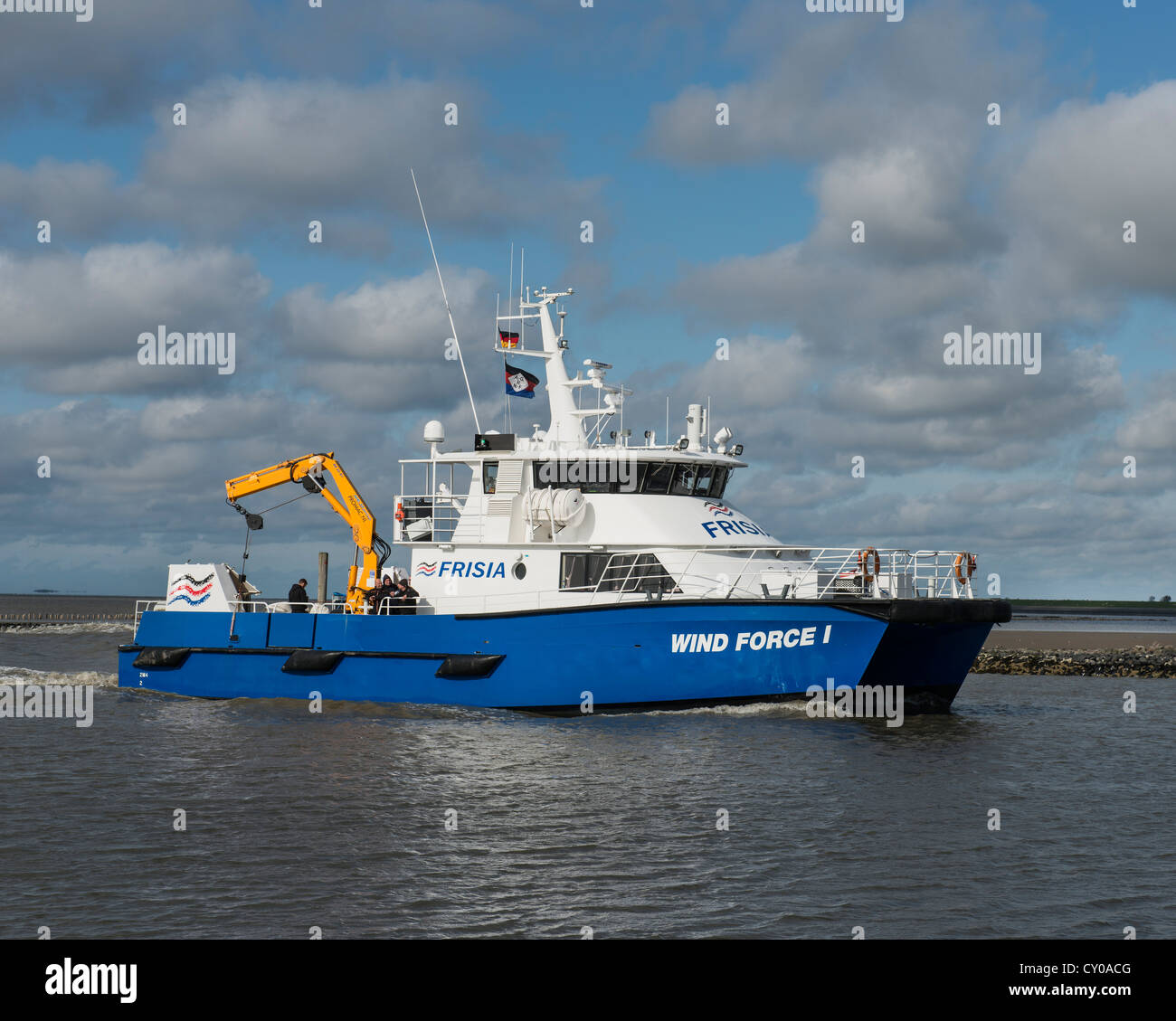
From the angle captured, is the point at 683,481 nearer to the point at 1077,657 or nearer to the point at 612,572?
the point at 612,572

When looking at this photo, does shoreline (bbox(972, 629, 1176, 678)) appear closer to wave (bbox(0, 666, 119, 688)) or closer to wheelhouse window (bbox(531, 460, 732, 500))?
wheelhouse window (bbox(531, 460, 732, 500))

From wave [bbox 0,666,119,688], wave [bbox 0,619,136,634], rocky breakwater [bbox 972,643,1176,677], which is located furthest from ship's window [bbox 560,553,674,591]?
wave [bbox 0,619,136,634]

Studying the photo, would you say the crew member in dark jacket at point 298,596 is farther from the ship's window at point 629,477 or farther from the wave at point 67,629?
the wave at point 67,629

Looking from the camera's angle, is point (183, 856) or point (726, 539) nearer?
point (183, 856)

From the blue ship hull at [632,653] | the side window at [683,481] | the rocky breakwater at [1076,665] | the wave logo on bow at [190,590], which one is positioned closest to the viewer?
the blue ship hull at [632,653]

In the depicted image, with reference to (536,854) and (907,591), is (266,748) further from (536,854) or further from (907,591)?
(907,591)

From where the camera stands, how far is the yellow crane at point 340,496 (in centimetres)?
2092

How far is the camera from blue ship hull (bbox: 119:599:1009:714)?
15703 millimetres

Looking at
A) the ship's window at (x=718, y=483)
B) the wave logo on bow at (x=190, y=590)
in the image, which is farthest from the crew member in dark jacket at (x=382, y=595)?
the ship's window at (x=718, y=483)

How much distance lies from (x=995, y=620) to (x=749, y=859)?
8.44m

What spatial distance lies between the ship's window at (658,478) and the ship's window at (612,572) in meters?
1.37
